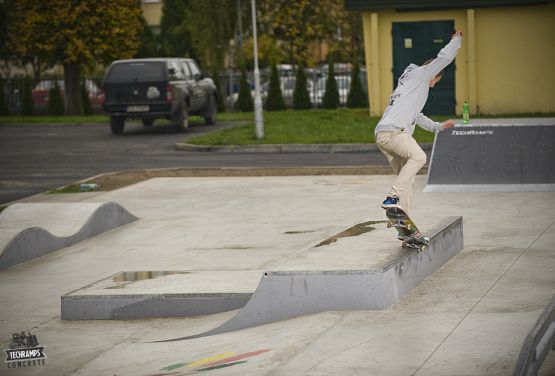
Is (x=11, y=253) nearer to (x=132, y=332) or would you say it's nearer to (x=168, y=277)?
(x=168, y=277)

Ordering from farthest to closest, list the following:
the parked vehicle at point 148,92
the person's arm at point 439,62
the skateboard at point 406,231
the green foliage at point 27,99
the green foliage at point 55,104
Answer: the green foliage at point 27,99 → the green foliage at point 55,104 → the parked vehicle at point 148,92 → the person's arm at point 439,62 → the skateboard at point 406,231

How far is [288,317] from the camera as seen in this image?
31.1 ft

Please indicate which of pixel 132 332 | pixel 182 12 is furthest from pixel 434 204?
pixel 182 12

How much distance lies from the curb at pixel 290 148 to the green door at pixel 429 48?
8.05 meters

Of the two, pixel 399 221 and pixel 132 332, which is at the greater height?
pixel 399 221

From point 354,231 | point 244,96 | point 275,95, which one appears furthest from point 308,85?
point 354,231

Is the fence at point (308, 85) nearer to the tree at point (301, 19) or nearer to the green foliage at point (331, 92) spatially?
the green foliage at point (331, 92)

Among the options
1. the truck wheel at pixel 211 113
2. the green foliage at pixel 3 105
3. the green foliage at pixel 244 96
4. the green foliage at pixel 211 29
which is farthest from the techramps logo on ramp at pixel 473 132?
the green foliage at pixel 211 29

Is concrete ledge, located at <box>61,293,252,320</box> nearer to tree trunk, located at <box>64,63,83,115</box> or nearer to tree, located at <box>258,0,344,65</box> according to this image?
tree trunk, located at <box>64,63,83,115</box>

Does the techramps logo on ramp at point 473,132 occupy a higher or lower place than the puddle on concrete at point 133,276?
higher

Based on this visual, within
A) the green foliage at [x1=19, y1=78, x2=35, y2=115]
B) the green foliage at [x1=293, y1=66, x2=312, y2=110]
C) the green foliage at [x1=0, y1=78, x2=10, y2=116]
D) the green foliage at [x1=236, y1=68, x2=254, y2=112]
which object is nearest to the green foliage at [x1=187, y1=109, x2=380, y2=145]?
the green foliage at [x1=293, y1=66, x2=312, y2=110]

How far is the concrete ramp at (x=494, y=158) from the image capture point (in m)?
17.5

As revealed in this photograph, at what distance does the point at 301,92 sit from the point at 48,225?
2850 centimetres

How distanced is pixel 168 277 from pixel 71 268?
2146 millimetres
